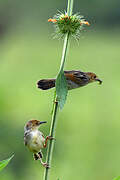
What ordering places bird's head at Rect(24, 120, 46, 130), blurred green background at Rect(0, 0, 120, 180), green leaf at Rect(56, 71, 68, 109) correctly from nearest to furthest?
green leaf at Rect(56, 71, 68, 109), bird's head at Rect(24, 120, 46, 130), blurred green background at Rect(0, 0, 120, 180)

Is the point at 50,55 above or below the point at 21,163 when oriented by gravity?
above

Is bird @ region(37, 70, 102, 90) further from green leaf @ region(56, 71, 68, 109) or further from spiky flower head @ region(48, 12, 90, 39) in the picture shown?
green leaf @ region(56, 71, 68, 109)

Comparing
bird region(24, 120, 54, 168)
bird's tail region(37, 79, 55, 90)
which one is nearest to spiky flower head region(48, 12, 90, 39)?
bird's tail region(37, 79, 55, 90)

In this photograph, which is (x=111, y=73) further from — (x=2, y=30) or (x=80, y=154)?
(x=2, y=30)

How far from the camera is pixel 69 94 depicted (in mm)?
19766

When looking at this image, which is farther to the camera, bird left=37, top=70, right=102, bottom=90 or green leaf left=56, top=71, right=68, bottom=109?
bird left=37, top=70, right=102, bottom=90

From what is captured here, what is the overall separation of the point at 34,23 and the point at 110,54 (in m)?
6.20

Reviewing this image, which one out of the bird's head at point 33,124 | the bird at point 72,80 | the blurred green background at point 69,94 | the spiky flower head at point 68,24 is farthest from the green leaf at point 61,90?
the blurred green background at point 69,94

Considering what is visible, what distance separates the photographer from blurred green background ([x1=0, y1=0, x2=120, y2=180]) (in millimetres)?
12045

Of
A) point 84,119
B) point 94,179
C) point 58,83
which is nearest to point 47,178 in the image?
point 58,83

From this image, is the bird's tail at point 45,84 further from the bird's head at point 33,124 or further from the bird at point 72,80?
the bird's head at point 33,124

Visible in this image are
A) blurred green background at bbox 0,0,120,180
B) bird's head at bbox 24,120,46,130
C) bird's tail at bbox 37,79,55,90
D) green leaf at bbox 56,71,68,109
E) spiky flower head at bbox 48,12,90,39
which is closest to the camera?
green leaf at bbox 56,71,68,109

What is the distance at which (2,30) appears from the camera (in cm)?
2959

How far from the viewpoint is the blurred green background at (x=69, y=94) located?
12.0m
